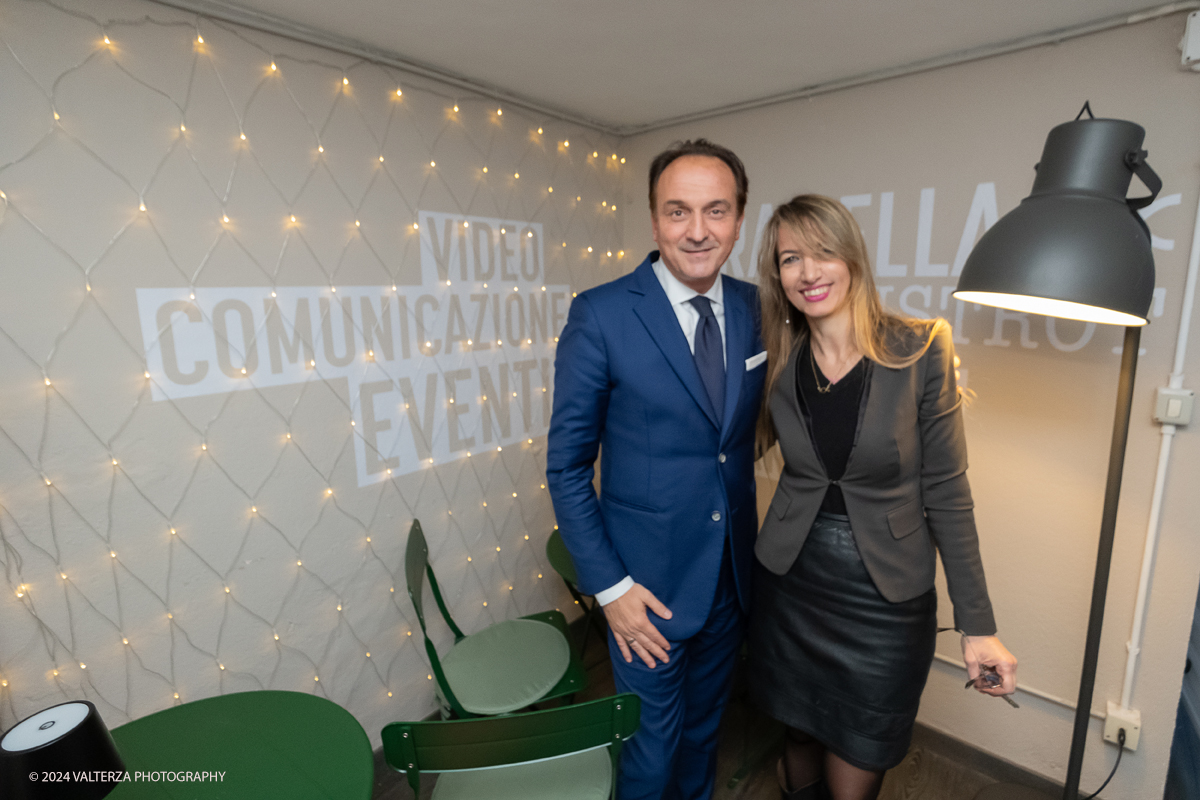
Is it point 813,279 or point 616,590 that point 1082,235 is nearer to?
point 813,279

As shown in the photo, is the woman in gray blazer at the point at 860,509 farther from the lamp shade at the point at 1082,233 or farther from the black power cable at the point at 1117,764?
the black power cable at the point at 1117,764

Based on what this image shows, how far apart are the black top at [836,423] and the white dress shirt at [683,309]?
0.80ft

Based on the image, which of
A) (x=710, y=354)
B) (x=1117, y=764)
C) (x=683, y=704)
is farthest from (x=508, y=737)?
(x=1117, y=764)

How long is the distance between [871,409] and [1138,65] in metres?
1.31

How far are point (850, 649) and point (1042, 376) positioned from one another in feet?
3.66

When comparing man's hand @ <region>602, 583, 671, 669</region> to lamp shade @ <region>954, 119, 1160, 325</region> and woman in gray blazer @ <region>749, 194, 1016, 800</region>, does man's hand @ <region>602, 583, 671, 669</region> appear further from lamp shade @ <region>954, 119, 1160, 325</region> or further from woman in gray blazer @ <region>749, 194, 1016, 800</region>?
lamp shade @ <region>954, 119, 1160, 325</region>

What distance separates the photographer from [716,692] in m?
1.65

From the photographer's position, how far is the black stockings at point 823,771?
4.68ft

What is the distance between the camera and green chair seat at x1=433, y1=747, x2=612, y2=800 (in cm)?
139

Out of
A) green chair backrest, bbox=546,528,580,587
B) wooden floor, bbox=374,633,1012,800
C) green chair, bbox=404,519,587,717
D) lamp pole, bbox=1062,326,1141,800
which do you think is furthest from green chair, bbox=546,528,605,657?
lamp pole, bbox=1062,326,1141,800

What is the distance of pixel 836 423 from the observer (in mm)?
1350

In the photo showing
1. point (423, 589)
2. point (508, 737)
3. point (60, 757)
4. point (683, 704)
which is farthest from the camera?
point (423, 589)

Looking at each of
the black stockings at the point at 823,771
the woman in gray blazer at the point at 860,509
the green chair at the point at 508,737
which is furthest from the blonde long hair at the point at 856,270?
the black stockings at the point at 823,771

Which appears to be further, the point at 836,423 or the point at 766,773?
the point at 766,773
